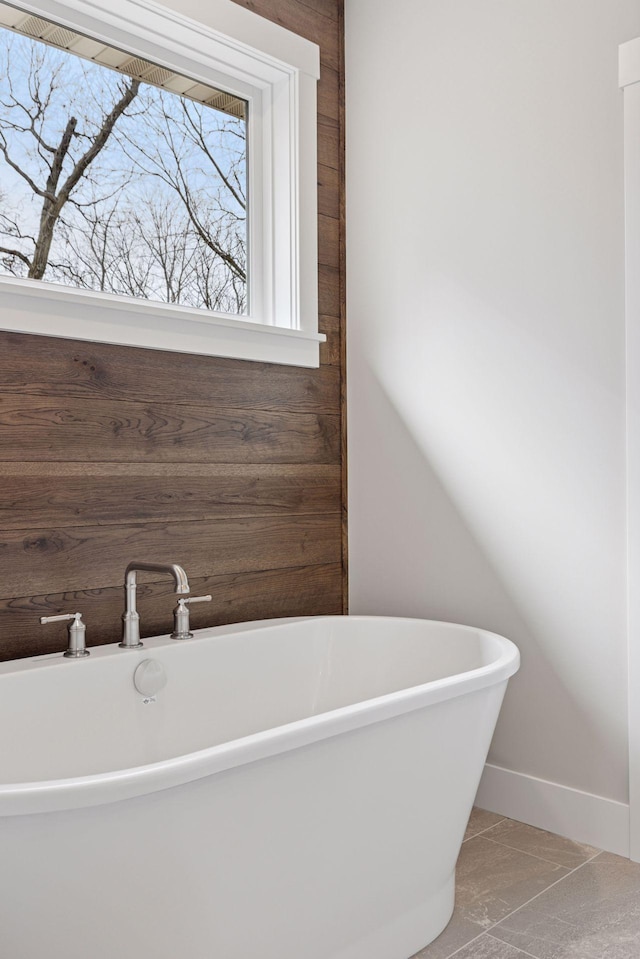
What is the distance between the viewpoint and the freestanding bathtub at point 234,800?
109 centimetres

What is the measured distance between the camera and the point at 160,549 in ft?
7.23

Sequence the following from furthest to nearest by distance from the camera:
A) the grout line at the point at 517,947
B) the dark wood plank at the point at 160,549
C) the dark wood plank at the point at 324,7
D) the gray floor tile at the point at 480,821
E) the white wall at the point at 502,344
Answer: the dark wood plank at the point at 324,7, the gray floor tile at the point at 480,821, the white wall at the point at 502,344, the dark wood plank at the point at 160,549, the grout line at the point at 517,947

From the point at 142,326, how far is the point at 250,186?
79cm

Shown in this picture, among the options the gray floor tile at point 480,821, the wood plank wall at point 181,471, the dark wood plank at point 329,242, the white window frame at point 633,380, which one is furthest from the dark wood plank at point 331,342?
the gray floor tile at point 480,821

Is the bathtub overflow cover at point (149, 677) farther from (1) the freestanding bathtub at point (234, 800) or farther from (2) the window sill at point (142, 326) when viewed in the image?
(2) the window sill at point (142, 326)

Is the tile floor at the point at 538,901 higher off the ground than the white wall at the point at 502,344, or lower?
lower

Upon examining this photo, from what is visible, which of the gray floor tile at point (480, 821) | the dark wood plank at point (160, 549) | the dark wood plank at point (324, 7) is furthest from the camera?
the dark wood plank at point (324, 7)

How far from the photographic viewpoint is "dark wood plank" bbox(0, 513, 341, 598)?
1.94m

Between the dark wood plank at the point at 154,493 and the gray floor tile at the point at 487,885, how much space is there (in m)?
1.14

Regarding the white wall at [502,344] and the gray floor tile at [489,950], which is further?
the white wall at [502,344]

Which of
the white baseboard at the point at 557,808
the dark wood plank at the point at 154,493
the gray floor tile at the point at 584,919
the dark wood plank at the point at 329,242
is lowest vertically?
the gray floor tile at the point at 584,919

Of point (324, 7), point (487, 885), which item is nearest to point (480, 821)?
point (487, 885)

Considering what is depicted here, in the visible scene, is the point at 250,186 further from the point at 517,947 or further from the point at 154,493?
the point at 517,947

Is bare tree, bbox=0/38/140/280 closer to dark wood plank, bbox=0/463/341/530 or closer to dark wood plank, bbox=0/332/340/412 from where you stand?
dark wood plank, bbox=0/332/340/412
